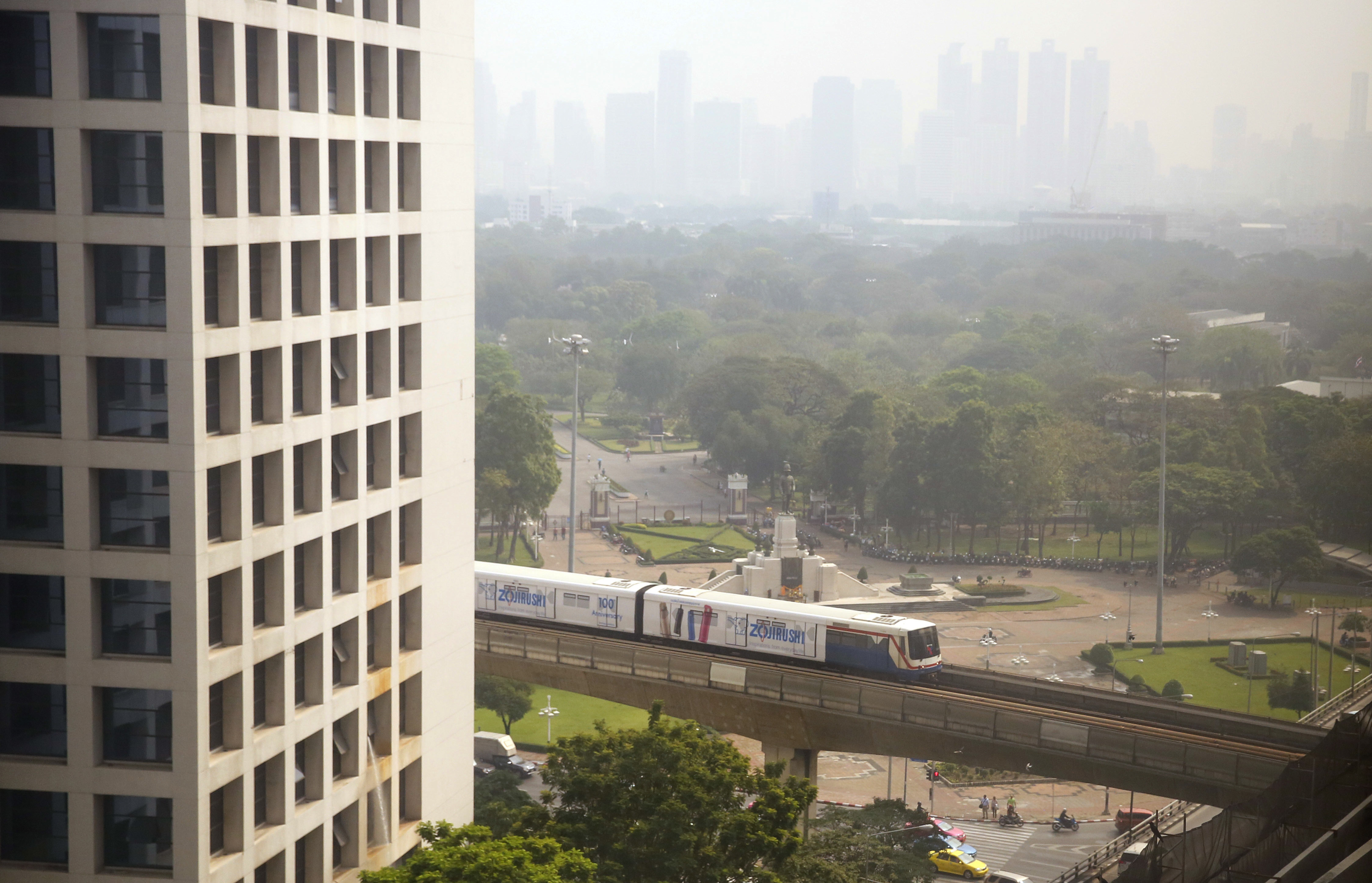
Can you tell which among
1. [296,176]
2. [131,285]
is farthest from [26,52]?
[296,176]

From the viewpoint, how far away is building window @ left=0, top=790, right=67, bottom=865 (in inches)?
619

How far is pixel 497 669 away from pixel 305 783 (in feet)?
58.3

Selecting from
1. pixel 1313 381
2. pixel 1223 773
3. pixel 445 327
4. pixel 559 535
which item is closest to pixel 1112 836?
pixel 1223 773

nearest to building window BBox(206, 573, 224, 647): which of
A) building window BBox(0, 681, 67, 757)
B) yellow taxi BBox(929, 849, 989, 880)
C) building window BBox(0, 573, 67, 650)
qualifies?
building window BBox(0, 573, 67, 650)

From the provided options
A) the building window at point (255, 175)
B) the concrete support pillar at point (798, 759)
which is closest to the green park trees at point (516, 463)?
the concrete support pillar at point (798, 759)

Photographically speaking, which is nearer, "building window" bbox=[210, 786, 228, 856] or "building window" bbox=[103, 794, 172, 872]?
"building window" bbox=[103, 794, 172, 872]

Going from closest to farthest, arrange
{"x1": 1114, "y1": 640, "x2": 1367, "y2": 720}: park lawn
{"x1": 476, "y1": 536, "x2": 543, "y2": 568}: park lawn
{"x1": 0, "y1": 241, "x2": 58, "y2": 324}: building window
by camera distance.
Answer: {"x1": 0, "y1": 241, "x2": 58, "y2": 324}: building window < {"x1": 1114, "y1": 640, "x2": 1367, "y2": 720}: park lawn < {"x1": 476, "y1": 536, "x2": 543, "y2": 568}: park lawn

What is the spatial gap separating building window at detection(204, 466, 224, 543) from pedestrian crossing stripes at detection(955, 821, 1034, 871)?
80.9ft

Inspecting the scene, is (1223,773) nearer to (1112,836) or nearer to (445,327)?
(1112,836)

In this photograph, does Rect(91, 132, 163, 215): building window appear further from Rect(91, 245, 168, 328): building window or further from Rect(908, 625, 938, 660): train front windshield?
Rect(908, 625, 938, 660): train front windshield

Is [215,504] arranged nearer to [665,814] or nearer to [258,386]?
[258,386]

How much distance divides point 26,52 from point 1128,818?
33769mm

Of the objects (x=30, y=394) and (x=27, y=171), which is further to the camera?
(x=30, y=394)

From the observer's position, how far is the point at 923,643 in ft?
→ 112
